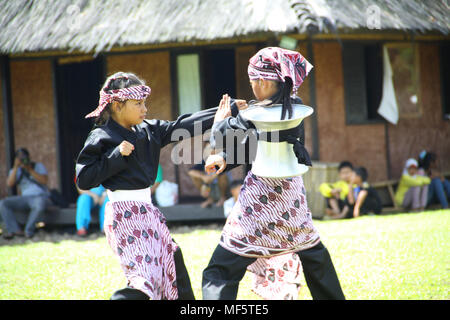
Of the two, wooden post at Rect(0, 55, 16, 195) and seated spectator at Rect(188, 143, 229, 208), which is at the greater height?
wooden post at Rect(0, 55, 16, 195)

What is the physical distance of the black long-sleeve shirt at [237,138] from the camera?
11.3ft

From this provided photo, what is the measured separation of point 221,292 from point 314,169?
229 inches

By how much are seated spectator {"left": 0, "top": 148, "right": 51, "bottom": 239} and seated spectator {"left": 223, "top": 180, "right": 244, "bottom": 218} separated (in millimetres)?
2632

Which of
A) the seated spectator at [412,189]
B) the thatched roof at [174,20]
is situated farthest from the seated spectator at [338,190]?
the thatched roof at [174,20]

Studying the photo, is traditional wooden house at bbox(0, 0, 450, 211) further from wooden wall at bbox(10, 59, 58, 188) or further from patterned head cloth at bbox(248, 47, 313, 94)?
patterned head cloth at bbox(248, 47, 313, 94)

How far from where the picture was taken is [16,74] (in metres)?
10.2

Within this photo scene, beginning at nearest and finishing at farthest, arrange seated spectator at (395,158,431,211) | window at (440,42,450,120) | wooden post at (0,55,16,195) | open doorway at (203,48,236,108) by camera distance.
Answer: seated spectator at (395,158,431,211), wooden post at (0,55,16,195), window at (440,42,450,120), open doorway at (203,48,236,108)

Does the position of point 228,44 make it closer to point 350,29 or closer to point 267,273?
point 350,29

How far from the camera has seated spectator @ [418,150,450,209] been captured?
9.36m

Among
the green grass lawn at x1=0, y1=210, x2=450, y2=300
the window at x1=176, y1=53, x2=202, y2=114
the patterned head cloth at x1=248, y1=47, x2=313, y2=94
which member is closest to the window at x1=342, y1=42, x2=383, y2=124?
the green grass lawn at x1=0, y1=210, x2=450, y2=300

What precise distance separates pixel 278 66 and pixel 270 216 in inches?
33.0

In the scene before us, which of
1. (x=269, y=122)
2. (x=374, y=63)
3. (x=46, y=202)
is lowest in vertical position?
(x=46, y=202)

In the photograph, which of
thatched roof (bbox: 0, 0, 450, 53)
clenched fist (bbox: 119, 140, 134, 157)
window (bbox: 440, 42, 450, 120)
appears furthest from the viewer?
window (bbox: 440, 42, 450, 120)
